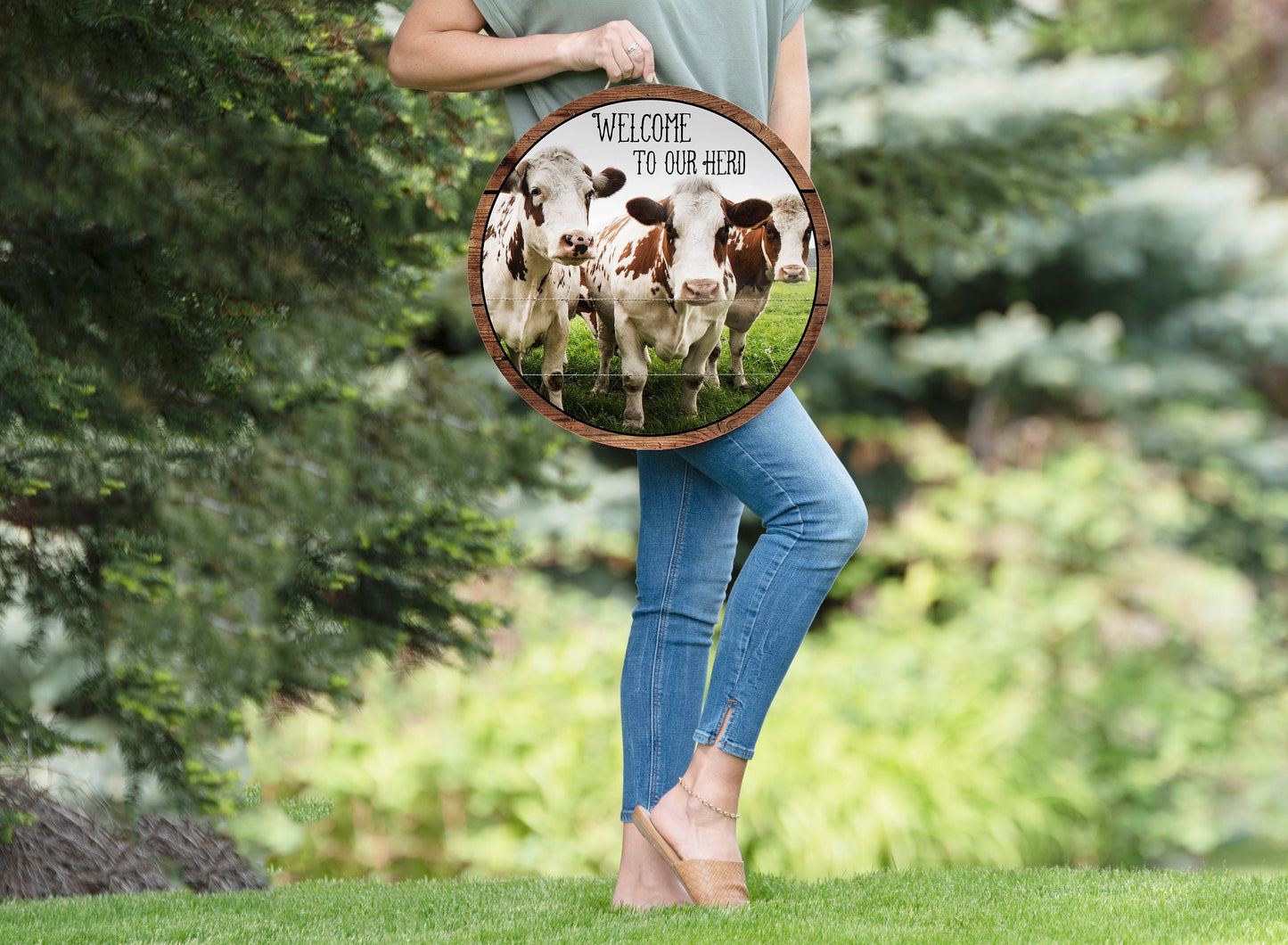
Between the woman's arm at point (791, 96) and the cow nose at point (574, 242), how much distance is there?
344mm

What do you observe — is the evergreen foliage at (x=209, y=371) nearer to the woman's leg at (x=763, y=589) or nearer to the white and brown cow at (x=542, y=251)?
the white and brown cow at (x=542, y=251)

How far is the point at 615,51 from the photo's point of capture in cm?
138

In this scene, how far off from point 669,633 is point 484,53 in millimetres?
770

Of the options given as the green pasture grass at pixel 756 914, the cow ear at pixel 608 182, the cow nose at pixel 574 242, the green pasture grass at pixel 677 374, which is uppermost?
the cow ear at pixel 608 182

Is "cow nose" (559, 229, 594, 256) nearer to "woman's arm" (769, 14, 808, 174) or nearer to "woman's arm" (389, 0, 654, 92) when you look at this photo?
"woman's arm" (389, 0, 654, 92)

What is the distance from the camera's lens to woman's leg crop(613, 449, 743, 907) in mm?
1559

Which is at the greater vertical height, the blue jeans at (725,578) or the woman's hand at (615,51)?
the woman's hand at (615,51)

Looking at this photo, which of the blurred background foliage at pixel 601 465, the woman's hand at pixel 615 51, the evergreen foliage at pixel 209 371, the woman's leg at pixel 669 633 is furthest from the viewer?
the blurred background foliage at pixel 601 465

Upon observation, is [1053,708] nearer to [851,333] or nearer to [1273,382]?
[851,333]

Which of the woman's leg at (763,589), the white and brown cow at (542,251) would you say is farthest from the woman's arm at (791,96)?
the woman's leg at (763,589)

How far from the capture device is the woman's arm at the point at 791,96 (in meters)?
1.60

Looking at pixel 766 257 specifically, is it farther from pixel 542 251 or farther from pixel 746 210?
pixel 542 251

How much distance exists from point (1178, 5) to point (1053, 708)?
4.27m

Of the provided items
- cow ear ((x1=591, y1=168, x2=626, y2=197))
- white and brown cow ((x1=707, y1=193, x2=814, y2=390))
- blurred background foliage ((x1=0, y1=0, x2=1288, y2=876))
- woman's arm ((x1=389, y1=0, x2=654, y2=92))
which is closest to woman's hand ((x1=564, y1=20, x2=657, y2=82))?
woman's arm ((x1=389, y1=0, x2=654, y2=92))
